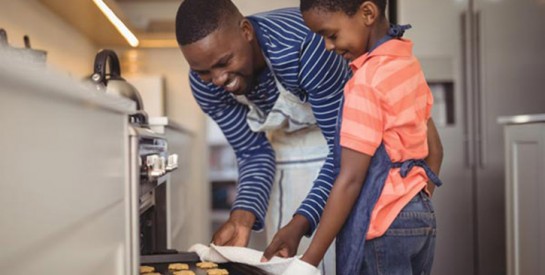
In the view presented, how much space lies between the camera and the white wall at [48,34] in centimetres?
209

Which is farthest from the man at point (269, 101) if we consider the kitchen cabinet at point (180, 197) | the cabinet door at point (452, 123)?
the cabinet door at point (452, 123)

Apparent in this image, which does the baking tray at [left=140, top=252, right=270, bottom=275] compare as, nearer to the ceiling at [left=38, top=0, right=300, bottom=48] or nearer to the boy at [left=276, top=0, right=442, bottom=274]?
the boy at [left=276, top=0, right=442, bottom=274]

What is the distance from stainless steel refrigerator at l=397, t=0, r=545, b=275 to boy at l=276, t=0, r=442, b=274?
6.07ft

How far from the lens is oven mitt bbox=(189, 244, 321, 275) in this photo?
1.01 metres

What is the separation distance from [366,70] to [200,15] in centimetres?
39

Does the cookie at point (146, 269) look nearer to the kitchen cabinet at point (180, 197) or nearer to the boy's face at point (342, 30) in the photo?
the boy's face at point (342, 30)

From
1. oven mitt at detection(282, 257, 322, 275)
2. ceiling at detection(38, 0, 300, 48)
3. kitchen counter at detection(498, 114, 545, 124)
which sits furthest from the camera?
ceiling at detection(38, 0, 300, 48)

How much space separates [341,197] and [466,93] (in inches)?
80.6

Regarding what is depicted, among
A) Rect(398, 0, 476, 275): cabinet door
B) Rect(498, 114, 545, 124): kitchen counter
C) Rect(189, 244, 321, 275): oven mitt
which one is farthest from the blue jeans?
Rect(398, 0, 476, 275): cabinet door

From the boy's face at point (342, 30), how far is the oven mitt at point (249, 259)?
1.26 feet

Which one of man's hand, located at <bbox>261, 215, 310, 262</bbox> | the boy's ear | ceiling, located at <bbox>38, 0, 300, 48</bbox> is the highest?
ceiling, located at <bbox>38, 0, 300, 48</bbox>

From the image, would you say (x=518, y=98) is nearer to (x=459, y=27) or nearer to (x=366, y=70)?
(x=459, y=27)

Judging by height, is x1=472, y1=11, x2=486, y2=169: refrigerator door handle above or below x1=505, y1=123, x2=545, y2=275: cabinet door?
above

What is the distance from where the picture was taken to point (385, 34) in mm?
1157
